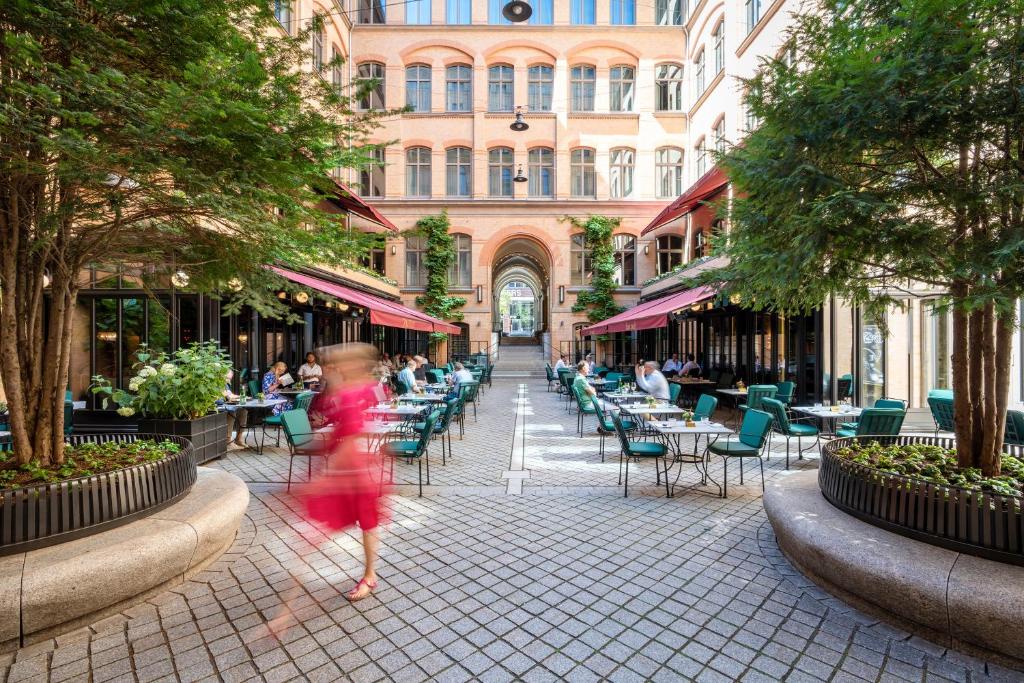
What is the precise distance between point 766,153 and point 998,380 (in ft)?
8.22

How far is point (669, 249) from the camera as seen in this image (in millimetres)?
23516

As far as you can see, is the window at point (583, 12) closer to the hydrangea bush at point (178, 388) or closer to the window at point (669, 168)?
the window at point (669, 168)

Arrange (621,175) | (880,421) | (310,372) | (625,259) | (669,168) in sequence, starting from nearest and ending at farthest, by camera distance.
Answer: (880,421) → (310,372) → (669,168) → (625,259) → (621,175)

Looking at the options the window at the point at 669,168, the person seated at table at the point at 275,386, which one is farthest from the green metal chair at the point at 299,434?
the window at the point at 669,168

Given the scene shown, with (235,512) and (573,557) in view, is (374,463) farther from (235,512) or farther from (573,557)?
(573,557)

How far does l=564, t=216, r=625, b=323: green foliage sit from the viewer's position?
2341cm

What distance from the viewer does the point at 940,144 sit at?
3.41m

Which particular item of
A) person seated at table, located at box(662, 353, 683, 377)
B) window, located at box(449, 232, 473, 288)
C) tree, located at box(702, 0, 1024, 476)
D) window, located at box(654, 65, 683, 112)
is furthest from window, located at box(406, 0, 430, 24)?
tree, located at box(702, 0, 1024, 476)

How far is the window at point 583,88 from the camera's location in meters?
24.2

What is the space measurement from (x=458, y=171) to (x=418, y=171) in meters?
1.92

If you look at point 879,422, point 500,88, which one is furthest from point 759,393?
point 500,88

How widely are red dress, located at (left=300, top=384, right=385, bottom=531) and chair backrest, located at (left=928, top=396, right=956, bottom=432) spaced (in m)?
8.99

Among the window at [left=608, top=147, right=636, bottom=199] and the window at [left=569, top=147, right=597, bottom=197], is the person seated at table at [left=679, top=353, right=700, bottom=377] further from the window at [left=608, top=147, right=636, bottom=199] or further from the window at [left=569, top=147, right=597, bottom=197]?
the window at [left=569, top=147, right=597, bottom=197]

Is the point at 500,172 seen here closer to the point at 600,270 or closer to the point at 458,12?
the point at 600,270
